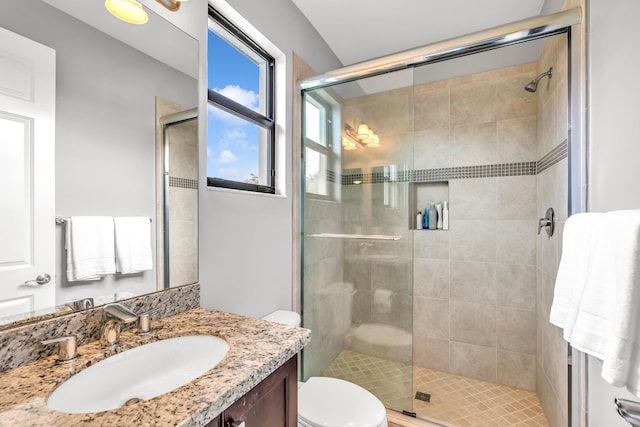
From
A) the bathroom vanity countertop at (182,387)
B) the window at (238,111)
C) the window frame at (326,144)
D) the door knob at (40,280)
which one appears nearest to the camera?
the bathroom vanity countertop at (182,387)

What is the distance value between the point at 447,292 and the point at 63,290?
2550mm

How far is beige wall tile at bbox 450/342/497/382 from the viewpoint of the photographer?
7.84ft

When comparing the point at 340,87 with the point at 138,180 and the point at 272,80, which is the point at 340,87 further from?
the point at 138,180

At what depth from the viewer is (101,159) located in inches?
36.6

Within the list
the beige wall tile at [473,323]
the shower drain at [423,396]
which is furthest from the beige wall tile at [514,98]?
the shower drain at [423,396]

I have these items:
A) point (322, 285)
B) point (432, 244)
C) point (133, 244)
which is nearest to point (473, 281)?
point (432, 244)

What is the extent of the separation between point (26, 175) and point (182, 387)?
681 millimetres

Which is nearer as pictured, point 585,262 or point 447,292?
point 585,262

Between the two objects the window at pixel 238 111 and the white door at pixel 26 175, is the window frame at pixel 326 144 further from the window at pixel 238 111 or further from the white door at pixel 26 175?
the white door at pixel 26 175

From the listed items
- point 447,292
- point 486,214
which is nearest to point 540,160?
point 486,214

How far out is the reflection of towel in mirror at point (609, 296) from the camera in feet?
2.47

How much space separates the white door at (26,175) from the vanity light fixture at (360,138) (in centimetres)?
149

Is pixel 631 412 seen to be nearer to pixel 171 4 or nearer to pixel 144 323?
pixel 144 323

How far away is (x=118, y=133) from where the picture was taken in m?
0.98
